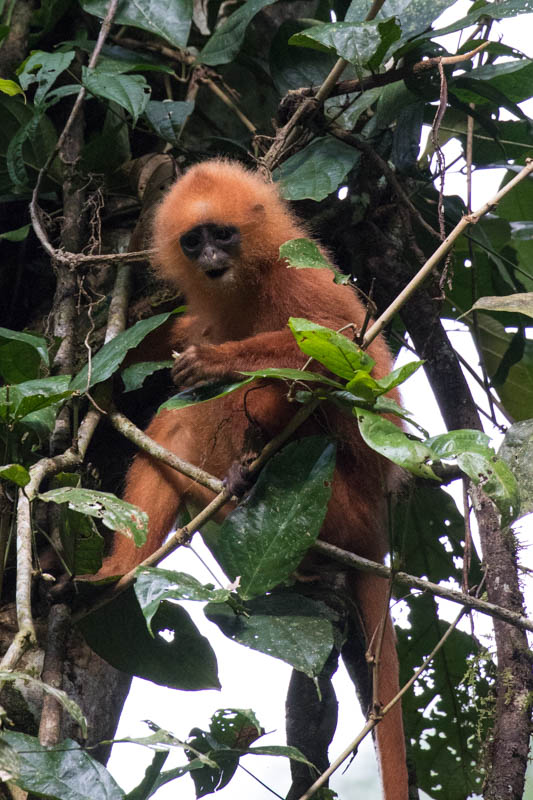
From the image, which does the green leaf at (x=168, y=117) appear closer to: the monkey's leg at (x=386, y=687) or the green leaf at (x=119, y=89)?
the green leaf at (x=119, y=89)

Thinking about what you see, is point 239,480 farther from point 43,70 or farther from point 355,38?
point 43,70

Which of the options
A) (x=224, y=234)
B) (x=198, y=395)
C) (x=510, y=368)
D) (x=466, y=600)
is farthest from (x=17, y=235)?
(x=466, y=600)

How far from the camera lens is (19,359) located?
2.88 metres

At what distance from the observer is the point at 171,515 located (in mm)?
3176

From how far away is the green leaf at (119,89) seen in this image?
307 cm

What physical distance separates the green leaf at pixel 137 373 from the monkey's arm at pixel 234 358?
0.23m

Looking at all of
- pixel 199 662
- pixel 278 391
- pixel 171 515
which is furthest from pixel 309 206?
pixel 199 662

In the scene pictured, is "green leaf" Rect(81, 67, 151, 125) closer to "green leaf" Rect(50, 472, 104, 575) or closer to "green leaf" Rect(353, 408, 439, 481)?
"green leaf" Rect(50, 472, 104, 575)

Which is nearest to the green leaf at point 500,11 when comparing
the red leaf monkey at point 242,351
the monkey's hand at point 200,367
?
the red leaf monkey at point 242,351

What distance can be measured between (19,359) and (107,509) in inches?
35.7

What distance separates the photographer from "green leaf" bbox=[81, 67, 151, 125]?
3072mm

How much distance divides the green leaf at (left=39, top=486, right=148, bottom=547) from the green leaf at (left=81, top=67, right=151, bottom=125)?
4.82ft

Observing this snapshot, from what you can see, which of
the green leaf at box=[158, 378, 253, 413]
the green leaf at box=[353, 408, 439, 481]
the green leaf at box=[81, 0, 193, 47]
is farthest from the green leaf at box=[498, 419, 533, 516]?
the green leaf at box=[81, 0, 193, 47]

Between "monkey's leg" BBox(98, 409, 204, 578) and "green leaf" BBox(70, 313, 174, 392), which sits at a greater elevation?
"green leaf" BBox(70, 313, 174, 392)
